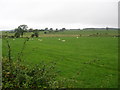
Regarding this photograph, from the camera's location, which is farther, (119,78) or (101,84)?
(119,78)

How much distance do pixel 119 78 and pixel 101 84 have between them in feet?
7.39

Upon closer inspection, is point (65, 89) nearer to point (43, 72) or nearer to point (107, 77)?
point (43, 72)

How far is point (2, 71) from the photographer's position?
9938 millimetres

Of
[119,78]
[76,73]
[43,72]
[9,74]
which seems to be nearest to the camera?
[9,74]

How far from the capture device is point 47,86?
8.98 meters

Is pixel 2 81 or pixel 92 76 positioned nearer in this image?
pixel 2 81

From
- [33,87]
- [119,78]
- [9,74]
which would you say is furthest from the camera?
[119,78]

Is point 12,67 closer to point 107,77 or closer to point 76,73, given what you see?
point 76,73

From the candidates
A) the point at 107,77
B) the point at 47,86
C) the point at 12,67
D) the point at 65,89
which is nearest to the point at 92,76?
the point at 107,77

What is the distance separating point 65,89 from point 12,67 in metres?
3.32

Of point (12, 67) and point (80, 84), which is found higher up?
point (12, 67)

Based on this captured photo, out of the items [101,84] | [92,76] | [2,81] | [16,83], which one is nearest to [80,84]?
[101,84]

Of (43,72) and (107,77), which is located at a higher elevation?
(43,72)

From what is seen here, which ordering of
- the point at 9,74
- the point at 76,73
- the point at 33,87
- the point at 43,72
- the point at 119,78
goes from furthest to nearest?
the point at 76,73, the point at 119,78, the point at 43,72, the point at 9,74, the point at 33,87
